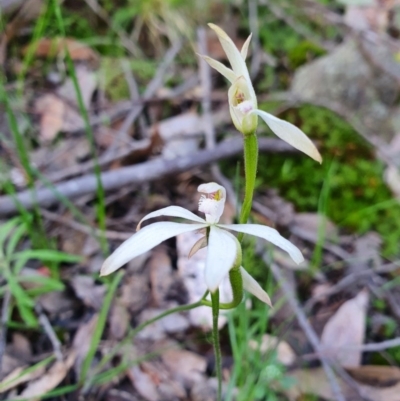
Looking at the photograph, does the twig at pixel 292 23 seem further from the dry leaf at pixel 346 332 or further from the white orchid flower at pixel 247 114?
the white orchid flower at pixel 247 114

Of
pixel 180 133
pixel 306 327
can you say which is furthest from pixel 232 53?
pixel 180 133

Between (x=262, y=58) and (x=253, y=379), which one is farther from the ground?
(x=262, y=58)

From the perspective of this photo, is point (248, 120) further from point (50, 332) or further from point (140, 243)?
point (50, 332)

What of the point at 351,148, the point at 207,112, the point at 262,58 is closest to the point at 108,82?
the point at 207,112

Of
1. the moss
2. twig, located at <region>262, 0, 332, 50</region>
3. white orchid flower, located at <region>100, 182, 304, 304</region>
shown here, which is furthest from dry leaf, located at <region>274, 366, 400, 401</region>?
twig, located at <region>262, 0, 332, 50</region>

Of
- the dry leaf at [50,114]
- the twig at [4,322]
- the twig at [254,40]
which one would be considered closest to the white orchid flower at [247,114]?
the twig at [4,322]

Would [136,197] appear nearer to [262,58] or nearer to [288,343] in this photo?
[288,343]

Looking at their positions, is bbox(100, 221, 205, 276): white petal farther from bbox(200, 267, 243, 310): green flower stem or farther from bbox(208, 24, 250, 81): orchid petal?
bbox(208, 24, 250, 81): orchid petal
